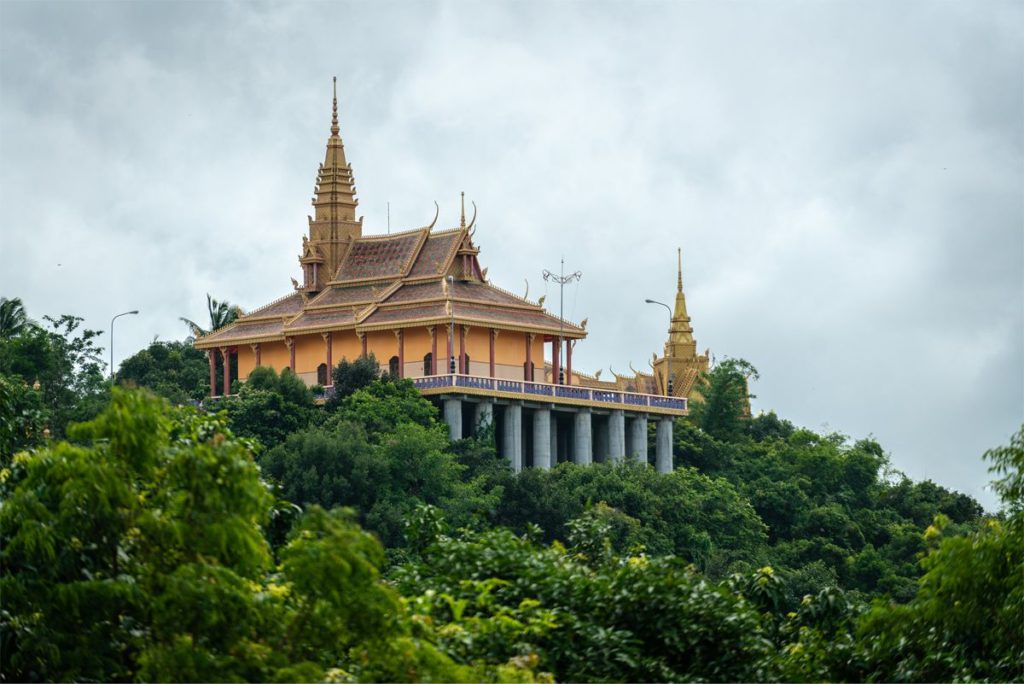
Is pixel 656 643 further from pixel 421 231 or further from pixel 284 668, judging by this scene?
pixel 421 231

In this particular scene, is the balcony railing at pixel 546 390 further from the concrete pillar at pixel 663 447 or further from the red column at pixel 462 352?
the red column at pixel 462 352

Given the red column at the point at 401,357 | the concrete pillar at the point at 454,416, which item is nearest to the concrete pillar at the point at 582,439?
the concrete pillar at the point at 454,416

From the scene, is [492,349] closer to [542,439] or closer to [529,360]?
[529,360]

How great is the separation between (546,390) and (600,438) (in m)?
5.13

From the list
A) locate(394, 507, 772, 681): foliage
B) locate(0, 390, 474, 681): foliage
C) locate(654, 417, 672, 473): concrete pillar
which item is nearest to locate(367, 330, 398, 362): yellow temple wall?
locate(654, 417, 672, 473): concrete pillar

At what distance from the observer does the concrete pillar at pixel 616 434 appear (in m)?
82.8

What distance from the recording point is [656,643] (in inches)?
1235

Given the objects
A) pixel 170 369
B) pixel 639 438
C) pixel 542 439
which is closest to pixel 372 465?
pixel 542 439

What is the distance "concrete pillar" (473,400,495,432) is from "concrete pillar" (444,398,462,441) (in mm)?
806

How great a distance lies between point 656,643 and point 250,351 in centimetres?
5619

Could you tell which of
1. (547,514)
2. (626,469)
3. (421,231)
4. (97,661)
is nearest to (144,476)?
(97,661)

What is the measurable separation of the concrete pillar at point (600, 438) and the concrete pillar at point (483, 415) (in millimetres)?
6711

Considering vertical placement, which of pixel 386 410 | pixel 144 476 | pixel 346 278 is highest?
pixel 346 278

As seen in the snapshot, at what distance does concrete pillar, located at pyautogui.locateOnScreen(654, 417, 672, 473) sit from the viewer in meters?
84.2
